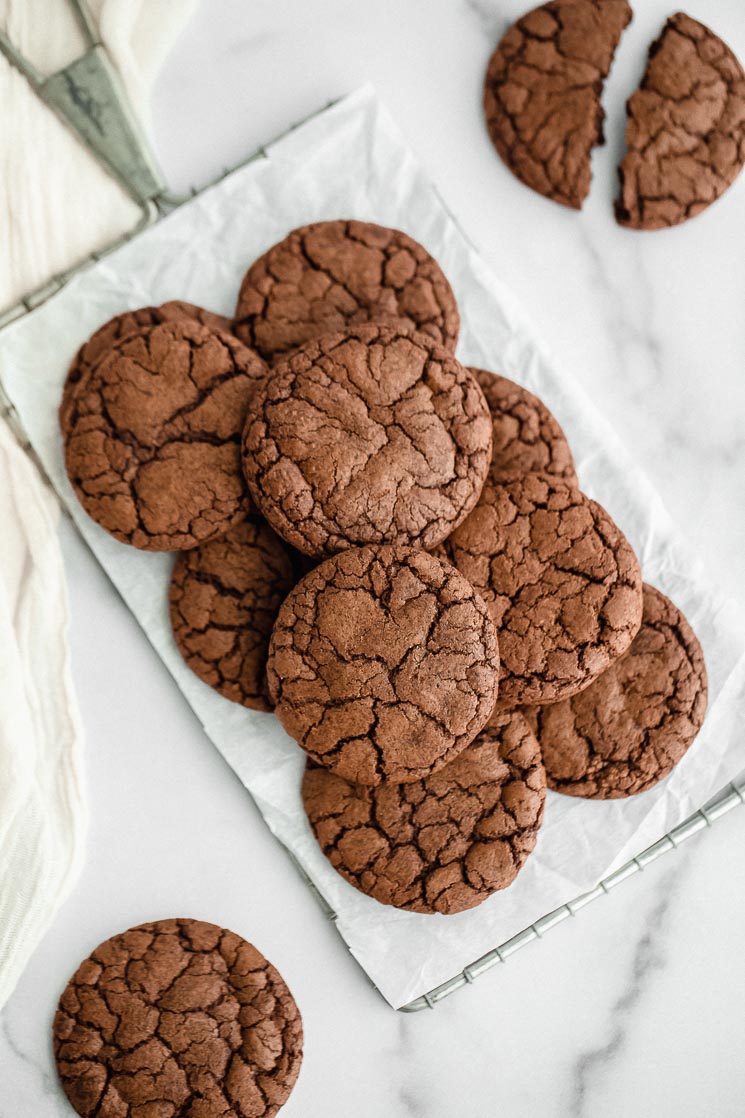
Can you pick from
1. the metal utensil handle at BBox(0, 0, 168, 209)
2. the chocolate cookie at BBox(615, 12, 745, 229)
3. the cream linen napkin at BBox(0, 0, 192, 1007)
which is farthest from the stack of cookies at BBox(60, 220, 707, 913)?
the chocolate cookie at BBox(615, 12, 745, 229)

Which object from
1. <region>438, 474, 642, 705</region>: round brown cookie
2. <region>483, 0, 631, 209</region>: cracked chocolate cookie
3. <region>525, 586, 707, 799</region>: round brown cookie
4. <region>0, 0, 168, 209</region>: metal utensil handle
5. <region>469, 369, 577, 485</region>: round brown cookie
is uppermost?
<region>0, 0, 168, 209</region>: metal utensil handle

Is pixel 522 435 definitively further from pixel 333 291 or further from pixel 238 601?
pixel 238 601

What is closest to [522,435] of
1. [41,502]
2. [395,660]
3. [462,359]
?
[462,359]

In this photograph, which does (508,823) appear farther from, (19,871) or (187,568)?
(19,871)

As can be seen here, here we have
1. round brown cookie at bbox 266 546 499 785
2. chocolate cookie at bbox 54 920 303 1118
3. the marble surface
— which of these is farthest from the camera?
the marble surface

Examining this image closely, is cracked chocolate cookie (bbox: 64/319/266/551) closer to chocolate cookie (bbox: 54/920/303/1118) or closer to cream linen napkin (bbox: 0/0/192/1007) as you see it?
cream linen napkin (bbox: 0/0/192/1007)

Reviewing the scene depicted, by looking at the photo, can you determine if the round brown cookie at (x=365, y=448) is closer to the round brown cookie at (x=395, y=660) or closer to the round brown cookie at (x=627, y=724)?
the round brown cookie at (x=395, y=660)
